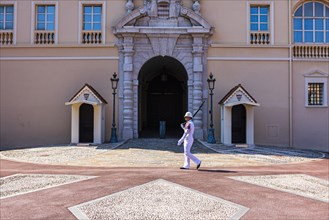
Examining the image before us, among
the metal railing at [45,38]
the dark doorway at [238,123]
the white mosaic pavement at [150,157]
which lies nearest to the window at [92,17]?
the metal railing at [45,38]

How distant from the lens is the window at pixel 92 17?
19016 mm

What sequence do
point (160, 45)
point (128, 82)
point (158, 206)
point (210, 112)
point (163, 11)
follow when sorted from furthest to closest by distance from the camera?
point (163, 11)
point (160, 45)
point (128, 82)
point (210, 112)
point (158, 206)

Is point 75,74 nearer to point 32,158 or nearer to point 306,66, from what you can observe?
point 32,158

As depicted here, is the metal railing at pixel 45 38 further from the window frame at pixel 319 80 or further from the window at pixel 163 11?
the window frame at pixel 319 80

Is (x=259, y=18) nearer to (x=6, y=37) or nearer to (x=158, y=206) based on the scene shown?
(x=6, y=37)

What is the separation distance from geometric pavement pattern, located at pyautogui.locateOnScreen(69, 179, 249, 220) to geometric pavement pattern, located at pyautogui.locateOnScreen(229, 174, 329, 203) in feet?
6.36

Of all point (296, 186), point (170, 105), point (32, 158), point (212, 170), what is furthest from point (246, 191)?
point (170, 105)

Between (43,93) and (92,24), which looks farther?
(92,24)

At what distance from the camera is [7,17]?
19.3 metres

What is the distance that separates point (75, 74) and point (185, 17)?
7.18m

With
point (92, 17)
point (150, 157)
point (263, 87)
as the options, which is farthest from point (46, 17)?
point (263, 87)

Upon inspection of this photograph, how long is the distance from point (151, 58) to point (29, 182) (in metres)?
12.2

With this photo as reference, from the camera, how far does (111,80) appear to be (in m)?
17.7

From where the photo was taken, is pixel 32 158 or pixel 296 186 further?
pixel 32 158
